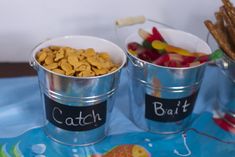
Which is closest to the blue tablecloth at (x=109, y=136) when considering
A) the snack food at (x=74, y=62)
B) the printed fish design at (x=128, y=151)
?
the printed fish design at (x=128, y=151)

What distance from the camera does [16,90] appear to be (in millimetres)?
603

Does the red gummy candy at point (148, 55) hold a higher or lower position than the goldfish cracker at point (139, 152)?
higher

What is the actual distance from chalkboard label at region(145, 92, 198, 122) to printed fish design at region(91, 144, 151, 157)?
5 cm

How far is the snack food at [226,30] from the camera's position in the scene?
20.3 inches

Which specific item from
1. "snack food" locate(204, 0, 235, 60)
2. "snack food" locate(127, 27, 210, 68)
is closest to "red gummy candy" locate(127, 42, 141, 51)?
"snack food" locate(127, 27, 210, 68)

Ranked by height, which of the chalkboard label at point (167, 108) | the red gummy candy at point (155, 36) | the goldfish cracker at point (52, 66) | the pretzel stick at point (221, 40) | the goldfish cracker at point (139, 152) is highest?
the pretzel stick at point (221, 40)

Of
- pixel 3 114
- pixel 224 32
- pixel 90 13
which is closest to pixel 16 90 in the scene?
pixel 3 114

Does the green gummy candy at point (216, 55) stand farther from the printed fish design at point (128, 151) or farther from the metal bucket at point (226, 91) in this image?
the printed fish design at point (128, 151)

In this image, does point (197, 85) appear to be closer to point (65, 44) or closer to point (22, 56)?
point (65, 44)

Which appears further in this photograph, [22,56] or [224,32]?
[22,56]

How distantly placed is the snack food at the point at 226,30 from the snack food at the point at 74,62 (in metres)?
0.14

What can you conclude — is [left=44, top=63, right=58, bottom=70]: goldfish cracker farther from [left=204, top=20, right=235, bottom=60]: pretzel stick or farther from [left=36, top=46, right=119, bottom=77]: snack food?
[left=204, top=20, right=235, bottom=60]: pretzel stick

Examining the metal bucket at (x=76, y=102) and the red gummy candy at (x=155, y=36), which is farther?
the red gummy candy at (x=155, y=36)

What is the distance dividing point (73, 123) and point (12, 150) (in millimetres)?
87
